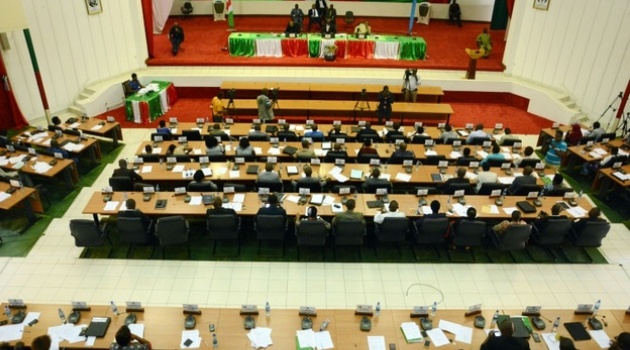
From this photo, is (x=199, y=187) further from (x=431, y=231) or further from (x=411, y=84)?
(x=411, y=84)

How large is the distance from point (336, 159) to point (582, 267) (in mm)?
5475

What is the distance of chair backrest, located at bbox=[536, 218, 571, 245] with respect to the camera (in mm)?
9078

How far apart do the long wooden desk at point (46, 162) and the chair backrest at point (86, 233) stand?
2474mm

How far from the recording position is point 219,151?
11.4m

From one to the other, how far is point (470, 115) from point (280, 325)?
473 inches

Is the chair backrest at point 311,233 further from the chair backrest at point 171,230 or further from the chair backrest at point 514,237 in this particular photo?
the chair backrest at point 514,237

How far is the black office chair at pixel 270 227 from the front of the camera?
9008 millimetres

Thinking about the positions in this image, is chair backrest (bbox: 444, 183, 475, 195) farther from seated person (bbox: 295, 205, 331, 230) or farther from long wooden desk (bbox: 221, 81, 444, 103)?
long wooden desk (bbox: 221, 81, 444, 103)

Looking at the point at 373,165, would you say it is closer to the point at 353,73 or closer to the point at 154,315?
the point at 154,315

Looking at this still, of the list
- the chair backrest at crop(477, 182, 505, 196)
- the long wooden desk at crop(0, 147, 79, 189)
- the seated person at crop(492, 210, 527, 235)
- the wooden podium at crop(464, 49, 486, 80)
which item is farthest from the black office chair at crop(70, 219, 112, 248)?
the wooden podium at crop(464, 49, 486, 80)

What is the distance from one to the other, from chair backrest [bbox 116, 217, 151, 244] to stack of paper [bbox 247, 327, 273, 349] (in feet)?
12.0

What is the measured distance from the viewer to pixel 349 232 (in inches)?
357

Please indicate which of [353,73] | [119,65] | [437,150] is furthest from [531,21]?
[119,65]

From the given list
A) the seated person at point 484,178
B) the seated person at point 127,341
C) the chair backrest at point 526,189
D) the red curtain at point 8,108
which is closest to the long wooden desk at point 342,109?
the seated person at point 484,178
